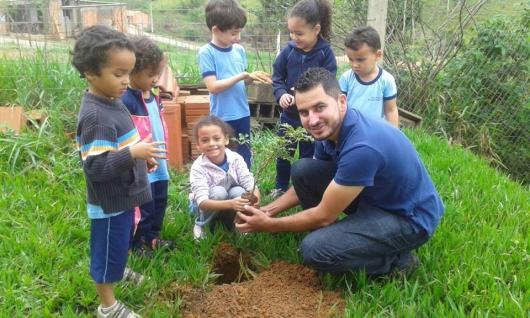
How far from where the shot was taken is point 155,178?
304cm

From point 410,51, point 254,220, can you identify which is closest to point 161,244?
point 254,220

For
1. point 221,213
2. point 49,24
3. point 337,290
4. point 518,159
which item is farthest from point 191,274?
point 518,159

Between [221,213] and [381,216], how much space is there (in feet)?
3.92

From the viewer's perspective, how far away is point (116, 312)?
245cm

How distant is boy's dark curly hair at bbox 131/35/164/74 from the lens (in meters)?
2.68

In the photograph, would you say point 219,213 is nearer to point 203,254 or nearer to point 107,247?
point 203,254

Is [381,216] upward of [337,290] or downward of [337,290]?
upward

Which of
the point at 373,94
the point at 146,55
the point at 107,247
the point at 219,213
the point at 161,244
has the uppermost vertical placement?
the point at 146,55

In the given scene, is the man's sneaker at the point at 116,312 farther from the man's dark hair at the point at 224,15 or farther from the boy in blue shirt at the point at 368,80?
the boy in blue shirt at the point at 368,80

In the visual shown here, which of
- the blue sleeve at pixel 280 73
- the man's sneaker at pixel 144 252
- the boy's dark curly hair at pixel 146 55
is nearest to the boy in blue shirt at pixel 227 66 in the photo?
the blue sleeve at pixel 280 73

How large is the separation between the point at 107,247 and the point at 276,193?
205 cm

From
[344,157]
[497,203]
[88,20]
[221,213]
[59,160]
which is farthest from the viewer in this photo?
[88,20]

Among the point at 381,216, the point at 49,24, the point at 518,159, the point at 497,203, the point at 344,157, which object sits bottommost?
the point at 518,159

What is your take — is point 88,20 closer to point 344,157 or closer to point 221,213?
point 221,213
